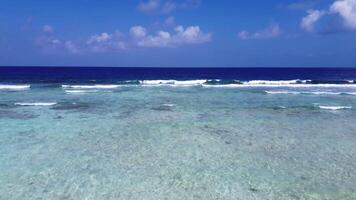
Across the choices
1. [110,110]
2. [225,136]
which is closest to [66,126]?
[110,110]

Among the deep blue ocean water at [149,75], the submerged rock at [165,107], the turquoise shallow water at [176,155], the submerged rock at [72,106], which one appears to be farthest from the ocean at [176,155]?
the deep blue ocean water at [149,75]

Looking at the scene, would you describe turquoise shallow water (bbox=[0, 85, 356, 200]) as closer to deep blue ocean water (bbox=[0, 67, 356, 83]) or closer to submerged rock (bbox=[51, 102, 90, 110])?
submerged rock (bbox=[51, 102, 90, 110])

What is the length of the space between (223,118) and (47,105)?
34.5ft

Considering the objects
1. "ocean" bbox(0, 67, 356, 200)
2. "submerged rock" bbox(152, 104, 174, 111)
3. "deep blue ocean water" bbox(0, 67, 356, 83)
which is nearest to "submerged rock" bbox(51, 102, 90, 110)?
"ocean" bbox(0, 67, 356, 200)

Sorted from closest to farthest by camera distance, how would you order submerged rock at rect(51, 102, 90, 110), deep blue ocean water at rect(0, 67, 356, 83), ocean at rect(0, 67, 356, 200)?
ocean at rect(0, 67, 356, 200) < submerged rock at rect(51, 102, 90, 110) < deep blue ocean water at rect(0, 67, 356, 83)

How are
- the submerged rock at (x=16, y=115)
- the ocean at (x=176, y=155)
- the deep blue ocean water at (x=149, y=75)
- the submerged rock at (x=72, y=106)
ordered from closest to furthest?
1. the ocean at (x=176, y=155)
2. the submerged rock at (x=16, y=115)
3. the submerged rock at (x=72, y=106)
4. the deep blue ocean water at (x=149, y=75)

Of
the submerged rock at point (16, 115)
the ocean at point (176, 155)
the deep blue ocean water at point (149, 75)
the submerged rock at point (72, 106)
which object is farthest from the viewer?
the deep blue ocean water at point (149, 75)

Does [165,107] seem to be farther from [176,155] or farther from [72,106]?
Answer: [176,155]

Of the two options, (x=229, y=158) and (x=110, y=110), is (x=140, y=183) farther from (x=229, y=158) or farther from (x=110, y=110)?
(x=110, y=110)

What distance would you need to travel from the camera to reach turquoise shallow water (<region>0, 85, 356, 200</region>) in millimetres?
8312

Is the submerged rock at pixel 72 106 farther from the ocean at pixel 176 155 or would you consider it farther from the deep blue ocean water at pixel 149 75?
the deep blue ocean water at pixel 149 75

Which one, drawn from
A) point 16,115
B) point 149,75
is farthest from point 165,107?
point 149,75

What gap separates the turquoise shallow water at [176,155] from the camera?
8.31 metres

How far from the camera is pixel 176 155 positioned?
11211 millimetres
